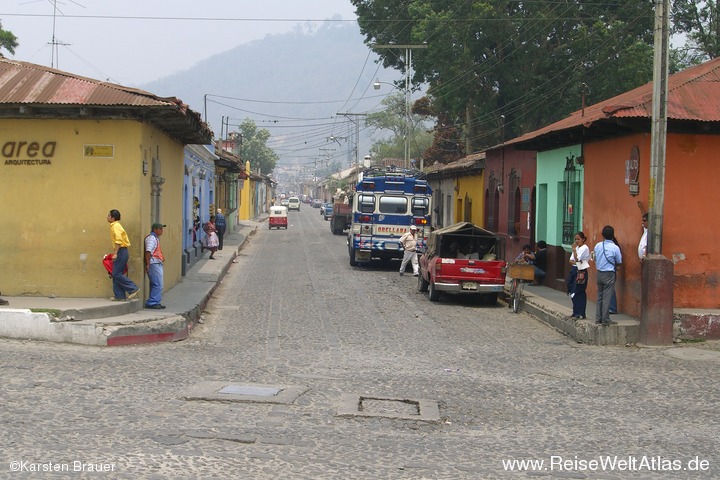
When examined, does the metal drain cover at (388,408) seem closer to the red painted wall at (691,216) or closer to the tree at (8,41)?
the red painted wall at (691,216)

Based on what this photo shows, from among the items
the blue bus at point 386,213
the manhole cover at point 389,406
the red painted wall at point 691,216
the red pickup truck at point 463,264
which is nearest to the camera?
the manhole cover at point 389,406

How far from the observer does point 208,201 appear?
35.5 m

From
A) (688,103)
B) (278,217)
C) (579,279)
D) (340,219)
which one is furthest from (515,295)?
(278,217)

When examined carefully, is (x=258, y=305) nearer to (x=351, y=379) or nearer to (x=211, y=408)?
(x=351, y=379)

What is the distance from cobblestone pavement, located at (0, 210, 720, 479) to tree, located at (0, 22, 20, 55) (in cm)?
2453

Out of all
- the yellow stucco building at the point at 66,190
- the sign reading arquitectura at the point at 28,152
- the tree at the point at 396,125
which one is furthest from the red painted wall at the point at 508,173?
the tree at the point at 396,125

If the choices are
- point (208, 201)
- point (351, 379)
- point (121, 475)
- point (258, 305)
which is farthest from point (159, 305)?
point (208, 201)

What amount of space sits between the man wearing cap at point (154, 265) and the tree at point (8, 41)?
2435 cm

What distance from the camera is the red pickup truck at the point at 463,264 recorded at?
1969 cm

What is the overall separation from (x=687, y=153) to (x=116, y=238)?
10123 millimetres

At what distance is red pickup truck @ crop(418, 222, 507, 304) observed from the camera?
1969cm

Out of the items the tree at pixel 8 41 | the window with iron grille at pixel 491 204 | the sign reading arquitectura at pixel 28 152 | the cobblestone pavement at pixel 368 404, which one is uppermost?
the tree at pixel 8 41

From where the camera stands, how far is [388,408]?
936 centimetres

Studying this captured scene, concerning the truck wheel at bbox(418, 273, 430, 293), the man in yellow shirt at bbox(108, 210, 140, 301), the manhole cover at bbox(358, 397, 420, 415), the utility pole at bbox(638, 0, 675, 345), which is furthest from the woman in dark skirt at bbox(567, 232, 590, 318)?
the man in yellow shirt at bbox(108, 210, 140, 301)
